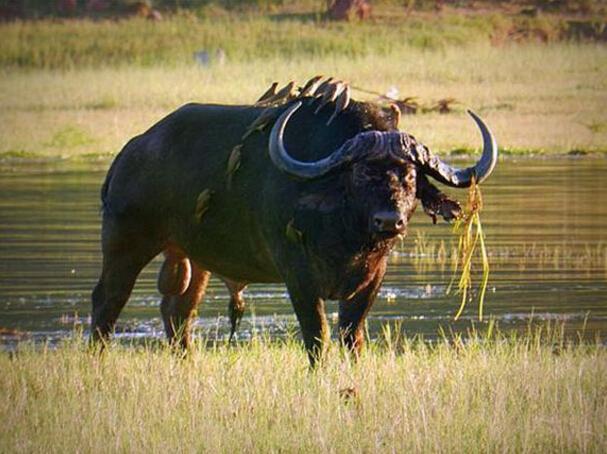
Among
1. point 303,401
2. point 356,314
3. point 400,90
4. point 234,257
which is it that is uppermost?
point 234,257

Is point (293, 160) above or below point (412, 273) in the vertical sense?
above

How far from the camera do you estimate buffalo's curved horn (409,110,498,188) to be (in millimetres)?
10055

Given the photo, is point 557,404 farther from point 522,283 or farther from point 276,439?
point 522,283

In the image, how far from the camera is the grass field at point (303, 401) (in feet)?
30.2

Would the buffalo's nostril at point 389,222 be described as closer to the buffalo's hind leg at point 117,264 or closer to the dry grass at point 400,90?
the buffalo's hind leg at point 117,264

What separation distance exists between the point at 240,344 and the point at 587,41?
37.1 meters

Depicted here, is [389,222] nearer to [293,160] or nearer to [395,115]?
[293,160]

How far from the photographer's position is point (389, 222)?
31.9 feet

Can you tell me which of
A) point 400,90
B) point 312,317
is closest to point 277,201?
point 312,317

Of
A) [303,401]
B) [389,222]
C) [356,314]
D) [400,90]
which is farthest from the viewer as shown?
[400,90]

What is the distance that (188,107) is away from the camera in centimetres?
1190

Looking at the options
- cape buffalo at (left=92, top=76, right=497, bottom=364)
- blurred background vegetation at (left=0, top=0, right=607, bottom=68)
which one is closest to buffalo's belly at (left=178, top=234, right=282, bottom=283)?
cape buffalo at (left=92, top=76, right=497, bottom=364)

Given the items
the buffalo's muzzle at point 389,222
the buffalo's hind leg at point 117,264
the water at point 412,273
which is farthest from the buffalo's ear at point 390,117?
the water at point 412,273

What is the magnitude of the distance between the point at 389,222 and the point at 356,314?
3.70ft
